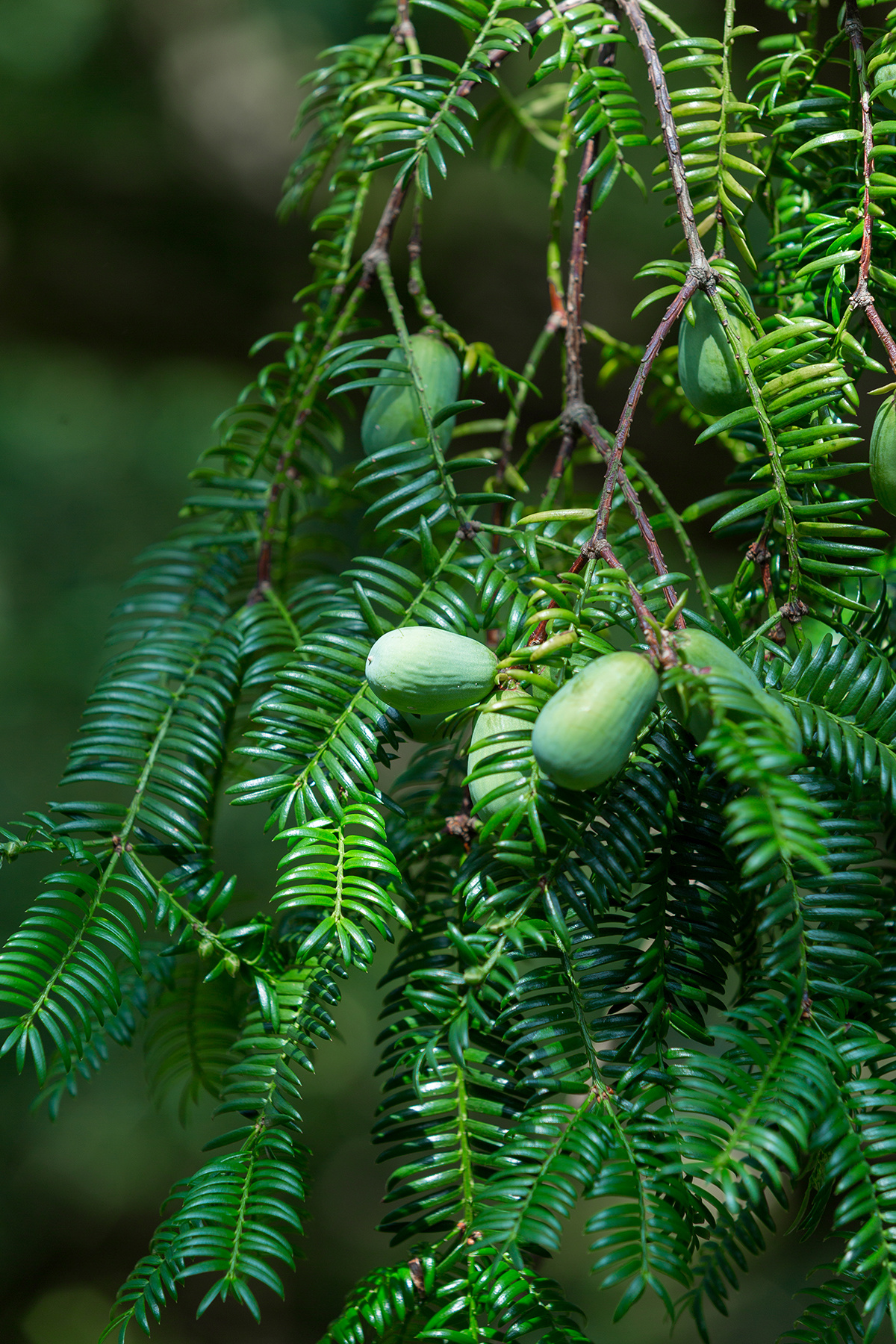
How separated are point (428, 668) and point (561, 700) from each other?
0.24 feet

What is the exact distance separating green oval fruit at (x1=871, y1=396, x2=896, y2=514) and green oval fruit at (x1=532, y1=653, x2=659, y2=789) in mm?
157

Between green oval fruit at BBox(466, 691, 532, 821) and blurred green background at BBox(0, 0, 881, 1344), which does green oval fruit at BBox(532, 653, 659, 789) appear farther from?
blurred green background at BBox(0, 0, 881, 1344)

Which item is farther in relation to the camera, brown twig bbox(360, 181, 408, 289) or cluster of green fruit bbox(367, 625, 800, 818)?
brown twig bbox(360, 181, 408, 289)

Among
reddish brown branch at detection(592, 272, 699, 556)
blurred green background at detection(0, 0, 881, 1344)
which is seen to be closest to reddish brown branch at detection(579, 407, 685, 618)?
reddish brown branch at detection(592, 272, 699, 556)

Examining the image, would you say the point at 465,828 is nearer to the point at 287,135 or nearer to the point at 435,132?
the point at 435,132

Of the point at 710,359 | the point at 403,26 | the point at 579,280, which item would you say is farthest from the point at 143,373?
the point at 710,359

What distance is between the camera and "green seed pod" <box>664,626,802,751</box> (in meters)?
0.28

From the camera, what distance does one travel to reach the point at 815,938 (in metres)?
0.31

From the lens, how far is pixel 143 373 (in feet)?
3.55

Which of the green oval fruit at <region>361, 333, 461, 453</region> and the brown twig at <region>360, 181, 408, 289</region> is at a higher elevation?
the brown twig at <region>360, 181, 408, 289</region>

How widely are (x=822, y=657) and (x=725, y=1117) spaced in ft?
0.58

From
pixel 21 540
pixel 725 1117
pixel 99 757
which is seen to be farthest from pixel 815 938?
pixel 21 540

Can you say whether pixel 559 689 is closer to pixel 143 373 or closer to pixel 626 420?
pixel 626 420

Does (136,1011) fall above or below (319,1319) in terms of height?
above
